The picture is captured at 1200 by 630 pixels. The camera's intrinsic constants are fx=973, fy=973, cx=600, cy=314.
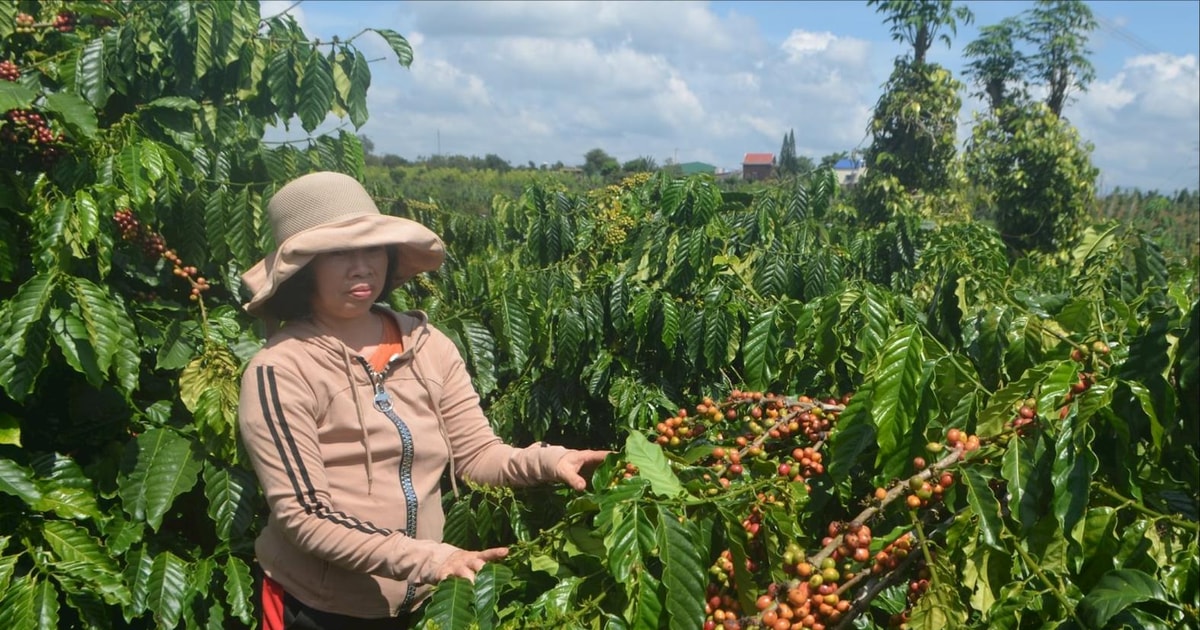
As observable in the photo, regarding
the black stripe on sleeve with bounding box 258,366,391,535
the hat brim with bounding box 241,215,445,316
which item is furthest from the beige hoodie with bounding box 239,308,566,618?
the hat brim with bounding box 241,215,445,316

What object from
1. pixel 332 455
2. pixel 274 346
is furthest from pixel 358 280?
pixel 332 455

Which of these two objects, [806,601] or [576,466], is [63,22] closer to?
[576,466]

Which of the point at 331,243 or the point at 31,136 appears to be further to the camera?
the point at 31,136

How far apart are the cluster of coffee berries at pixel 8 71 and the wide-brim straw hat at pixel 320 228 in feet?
4.60

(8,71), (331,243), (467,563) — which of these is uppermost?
(8,71)

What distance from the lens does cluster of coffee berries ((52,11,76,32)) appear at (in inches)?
126

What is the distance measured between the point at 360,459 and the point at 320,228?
1.48ft

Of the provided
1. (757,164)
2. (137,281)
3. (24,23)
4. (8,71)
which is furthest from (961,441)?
(757,164)

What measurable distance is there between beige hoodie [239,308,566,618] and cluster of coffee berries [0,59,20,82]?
5.26 ft

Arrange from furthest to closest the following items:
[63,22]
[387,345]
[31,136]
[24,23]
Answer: [63,22] → [24,23] → [31,136] → [387,345]

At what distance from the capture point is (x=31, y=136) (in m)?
2.76

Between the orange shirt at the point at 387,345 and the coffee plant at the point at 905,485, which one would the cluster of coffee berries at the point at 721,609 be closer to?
the coffee plant at the point at 905,485

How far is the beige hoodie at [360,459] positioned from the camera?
1.76 meters

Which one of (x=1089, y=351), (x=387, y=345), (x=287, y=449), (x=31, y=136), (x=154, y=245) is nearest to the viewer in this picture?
(x=1089, y=351)
